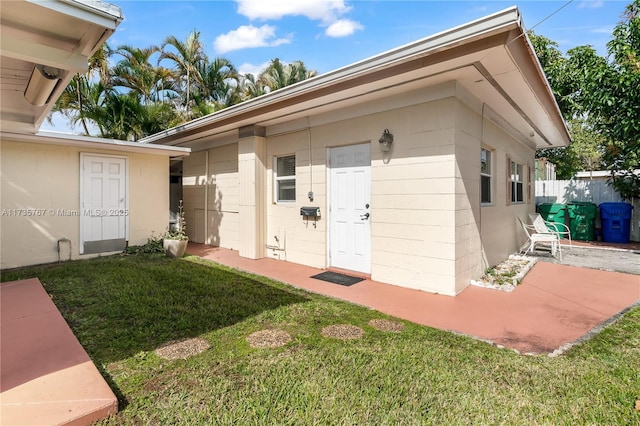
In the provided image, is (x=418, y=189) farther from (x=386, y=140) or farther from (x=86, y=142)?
(x=86, y=142)

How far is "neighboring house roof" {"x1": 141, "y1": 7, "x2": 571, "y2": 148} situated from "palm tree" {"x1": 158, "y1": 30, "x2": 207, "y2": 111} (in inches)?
426

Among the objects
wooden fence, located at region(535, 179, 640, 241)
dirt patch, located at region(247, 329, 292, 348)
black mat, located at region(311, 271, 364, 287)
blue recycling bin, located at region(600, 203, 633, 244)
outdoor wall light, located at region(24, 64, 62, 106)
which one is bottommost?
dirt patch, located at region(247, 329, 292, 348)

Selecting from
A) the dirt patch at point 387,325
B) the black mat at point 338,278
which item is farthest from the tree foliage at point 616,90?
the dirt patch at point 387,325

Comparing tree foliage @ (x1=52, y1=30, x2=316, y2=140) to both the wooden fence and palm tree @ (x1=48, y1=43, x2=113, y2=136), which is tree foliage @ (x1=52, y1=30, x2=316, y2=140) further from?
the wooden fence

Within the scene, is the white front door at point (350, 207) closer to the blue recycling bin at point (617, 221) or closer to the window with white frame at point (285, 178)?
the window with white frame at point (285, 178)

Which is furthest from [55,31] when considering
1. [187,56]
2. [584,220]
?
[187,56]

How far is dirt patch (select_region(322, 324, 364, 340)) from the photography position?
308 cm

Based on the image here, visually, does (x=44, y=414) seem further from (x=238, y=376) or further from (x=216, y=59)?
(x=216, y=59)

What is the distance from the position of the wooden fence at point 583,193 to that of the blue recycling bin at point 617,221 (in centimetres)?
45

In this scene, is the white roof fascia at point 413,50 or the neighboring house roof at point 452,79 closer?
the white roof fascia at point 413,50

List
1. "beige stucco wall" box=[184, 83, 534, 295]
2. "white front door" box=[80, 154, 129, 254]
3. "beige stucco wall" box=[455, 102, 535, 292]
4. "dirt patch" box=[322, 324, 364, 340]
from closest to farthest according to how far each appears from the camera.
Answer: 1. "dirt patch" box=[322, 324, 364, 340]
2. "beige stucco wall" box=[184, 83, 534, 295]
3. "beige stucco wall" box=[455, 102, 535, 292]
4. "white front door" box=[80, 154, 129, 254]

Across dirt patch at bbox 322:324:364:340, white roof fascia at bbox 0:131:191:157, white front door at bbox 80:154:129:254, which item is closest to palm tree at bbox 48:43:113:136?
white front door at bbox 80:154:129:254

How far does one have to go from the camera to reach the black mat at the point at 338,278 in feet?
16.6

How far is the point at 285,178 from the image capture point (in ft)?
22.0
